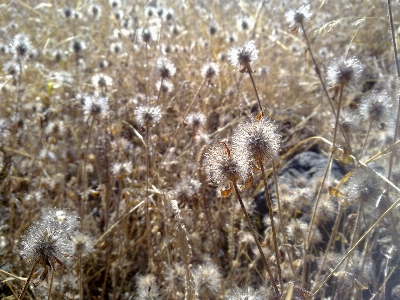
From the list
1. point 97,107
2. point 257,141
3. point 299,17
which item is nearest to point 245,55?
point 299,17

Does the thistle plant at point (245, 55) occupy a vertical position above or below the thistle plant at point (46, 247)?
above

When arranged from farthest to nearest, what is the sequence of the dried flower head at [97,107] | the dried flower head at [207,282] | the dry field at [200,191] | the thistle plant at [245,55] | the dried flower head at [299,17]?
1. the dried flower head at [97,107]
2. the dried flower head at [299,17]
3. the thistle plant at [245,55]
4. the dried flower head at [207,282]
5. the dry field at [200,191]

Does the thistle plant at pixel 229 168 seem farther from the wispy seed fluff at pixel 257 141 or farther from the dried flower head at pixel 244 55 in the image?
the dried flower head at pixel 244 55

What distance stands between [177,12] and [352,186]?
13.7 feet

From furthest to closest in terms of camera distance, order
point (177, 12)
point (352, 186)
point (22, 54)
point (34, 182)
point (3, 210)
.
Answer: point (177, 12) → point (22, 54) → point (34, 182) → point (3, 210) → point (352, 186)

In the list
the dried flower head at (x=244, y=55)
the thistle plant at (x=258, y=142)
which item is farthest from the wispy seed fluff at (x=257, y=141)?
the dried flower head at (x=244, y=55)

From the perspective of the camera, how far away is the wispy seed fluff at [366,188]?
4.84 feet

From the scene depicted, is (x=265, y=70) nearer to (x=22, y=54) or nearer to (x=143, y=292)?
(x=22, y=54)

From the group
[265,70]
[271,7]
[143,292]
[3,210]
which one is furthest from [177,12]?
[143,292]

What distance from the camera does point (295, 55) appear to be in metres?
4.52

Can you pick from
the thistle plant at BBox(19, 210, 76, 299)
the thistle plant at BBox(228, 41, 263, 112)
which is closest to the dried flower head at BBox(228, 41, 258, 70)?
the thistle plant at BBox(228, 41, 263, 112)

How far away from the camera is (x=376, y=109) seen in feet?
6.08

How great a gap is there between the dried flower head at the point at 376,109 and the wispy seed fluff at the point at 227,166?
36.1 inches

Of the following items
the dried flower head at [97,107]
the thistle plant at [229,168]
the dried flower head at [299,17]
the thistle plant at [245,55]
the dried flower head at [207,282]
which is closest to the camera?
the thistle plant at [229,168]
